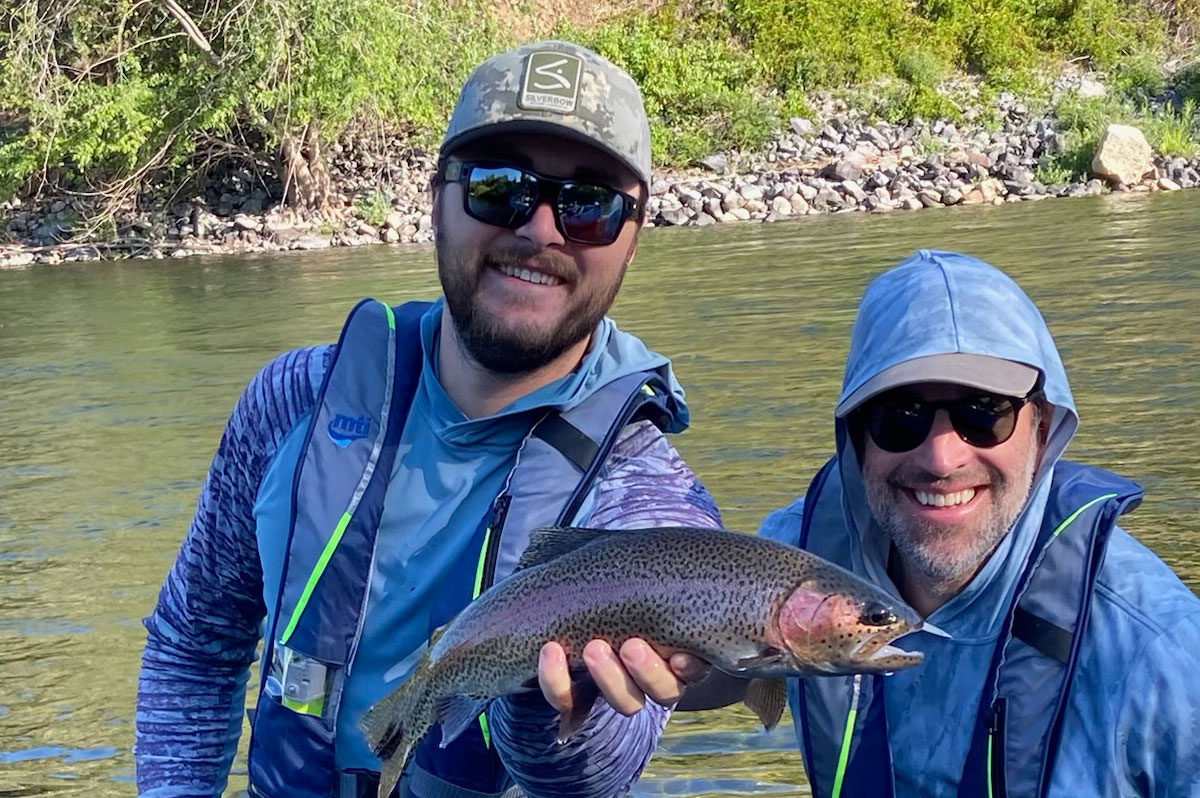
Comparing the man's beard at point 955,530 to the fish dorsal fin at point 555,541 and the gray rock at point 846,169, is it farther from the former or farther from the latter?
the gray rock at point 846,169

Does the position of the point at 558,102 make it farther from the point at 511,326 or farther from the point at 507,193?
the point at 511,326

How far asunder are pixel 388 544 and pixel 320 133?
2600 cm

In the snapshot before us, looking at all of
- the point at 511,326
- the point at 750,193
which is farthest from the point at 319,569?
the point at 750,193

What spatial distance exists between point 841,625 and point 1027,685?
823 millimetres

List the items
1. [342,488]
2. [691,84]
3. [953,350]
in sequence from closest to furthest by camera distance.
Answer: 1. [342,488]
2. [953,350]
3. [691,84]

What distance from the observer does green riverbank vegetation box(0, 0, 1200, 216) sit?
26.1 m

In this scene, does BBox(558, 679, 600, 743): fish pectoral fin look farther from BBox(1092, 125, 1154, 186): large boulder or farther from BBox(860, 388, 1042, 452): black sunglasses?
BBox(1092, 125, 1154, 186): large boulder

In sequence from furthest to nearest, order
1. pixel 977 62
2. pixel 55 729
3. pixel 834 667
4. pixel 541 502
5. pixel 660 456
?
pixel 977 62
pixel 55 729
pixel 660 456
pixel 541 502
pixel 834 667

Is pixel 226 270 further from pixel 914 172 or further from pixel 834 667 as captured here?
pixel 834 667

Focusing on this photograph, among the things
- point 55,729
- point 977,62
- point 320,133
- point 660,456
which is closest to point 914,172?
point 977,62

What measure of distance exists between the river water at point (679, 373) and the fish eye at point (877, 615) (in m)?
2.93

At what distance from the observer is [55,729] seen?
6.23 meters

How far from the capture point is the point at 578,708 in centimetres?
273

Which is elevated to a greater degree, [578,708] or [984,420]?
[984,420]
